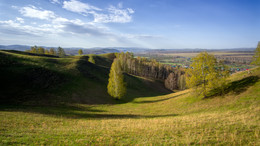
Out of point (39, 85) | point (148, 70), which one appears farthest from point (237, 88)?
point (148, 70)

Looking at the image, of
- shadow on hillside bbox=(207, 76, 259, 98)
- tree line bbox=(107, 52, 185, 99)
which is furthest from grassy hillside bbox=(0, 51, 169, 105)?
tree line bbox=(107, 52, 185, 99)


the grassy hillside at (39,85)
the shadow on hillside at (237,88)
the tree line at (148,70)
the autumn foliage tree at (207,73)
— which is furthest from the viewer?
the tree line at (148,70)

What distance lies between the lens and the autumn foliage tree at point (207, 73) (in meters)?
26.8

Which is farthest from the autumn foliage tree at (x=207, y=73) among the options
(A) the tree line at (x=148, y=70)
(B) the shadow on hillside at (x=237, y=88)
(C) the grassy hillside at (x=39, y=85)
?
(A) the tree line at (x=148, y=70)

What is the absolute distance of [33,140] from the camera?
10.6 m

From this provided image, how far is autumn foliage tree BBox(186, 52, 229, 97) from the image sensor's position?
26.8 meters

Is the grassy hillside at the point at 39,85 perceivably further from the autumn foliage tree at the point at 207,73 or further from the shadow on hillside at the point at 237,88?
the shadow on hillside at the point at 237,88

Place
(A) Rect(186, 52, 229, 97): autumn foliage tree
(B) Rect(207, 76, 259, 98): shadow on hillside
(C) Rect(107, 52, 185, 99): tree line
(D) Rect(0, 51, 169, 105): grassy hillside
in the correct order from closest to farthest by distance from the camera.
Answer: (B) Rect(207, 76, 259, 98): shadow on hillside → (A) Rect(186, 52, 229, 97): autumn foliage tree → (D) Rect(0, 51, 169, 105): grassy hillside → (C) Rect(107, 52, 185, 99): tree line

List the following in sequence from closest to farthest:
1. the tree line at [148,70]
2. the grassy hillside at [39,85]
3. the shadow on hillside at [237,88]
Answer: the shadow on hillside at [237,88], the grassy hillside at [39,85], the tree line at [148,70]

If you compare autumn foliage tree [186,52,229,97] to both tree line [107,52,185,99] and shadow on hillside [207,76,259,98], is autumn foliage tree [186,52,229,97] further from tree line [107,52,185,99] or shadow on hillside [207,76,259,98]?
tree line [107,52,185,99]

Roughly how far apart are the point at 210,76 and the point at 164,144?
24.0m

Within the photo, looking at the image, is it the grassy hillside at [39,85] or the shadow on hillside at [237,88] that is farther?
the grassy hillside at [39,85]

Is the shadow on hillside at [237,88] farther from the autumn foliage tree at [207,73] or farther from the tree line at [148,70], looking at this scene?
the tree line at [148,70]

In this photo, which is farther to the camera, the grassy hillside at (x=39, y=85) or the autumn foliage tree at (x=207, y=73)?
the grassy hillside at (x=39, y=85)
